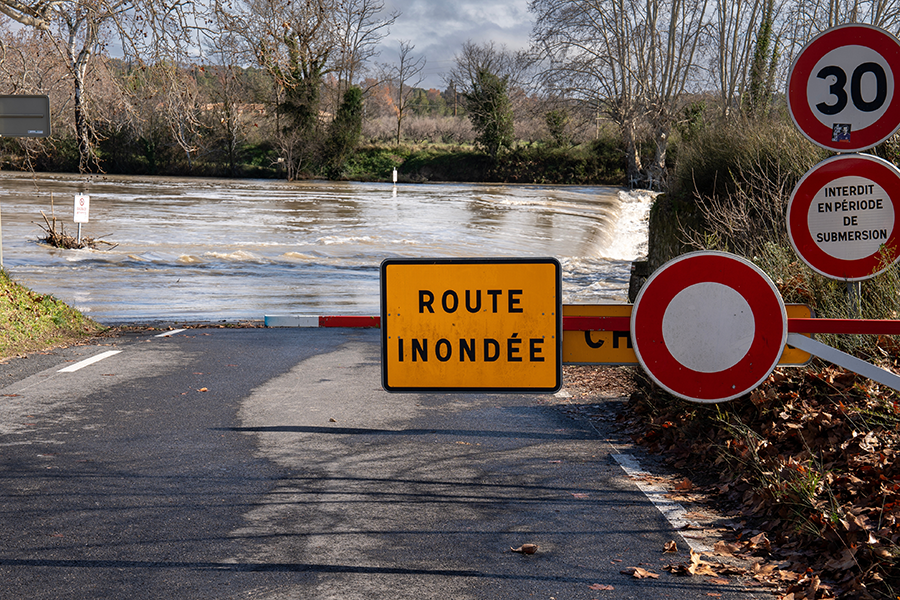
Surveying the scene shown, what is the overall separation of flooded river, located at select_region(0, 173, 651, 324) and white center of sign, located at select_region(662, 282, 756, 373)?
13.4m

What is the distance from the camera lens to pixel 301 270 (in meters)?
27.7

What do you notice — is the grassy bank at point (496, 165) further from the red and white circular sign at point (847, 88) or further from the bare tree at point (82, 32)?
the red and white circular sign at point (847, 88)

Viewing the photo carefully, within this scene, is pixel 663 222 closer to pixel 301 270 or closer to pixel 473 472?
pixel 473 472

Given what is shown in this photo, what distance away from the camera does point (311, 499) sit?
5164mm

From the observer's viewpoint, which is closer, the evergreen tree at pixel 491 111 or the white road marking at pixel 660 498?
the white road marking at pixel 660 498

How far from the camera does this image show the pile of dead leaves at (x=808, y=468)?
396 centimetres

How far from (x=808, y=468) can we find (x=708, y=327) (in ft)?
6.90

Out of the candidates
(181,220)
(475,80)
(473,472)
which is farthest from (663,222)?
(475,80)

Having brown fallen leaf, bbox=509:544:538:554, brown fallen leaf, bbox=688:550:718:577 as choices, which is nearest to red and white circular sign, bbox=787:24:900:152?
brown fallen leaf, bbox=688:550:718:577

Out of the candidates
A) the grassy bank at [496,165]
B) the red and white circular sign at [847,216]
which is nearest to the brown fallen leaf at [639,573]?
the red and white circular sign at [847,216]

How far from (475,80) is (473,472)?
7268cm

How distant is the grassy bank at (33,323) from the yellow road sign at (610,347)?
393 inches

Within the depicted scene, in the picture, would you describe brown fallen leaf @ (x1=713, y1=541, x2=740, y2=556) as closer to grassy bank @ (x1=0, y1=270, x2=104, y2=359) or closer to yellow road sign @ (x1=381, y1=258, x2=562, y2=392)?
yellow road sign @ (x1=381, y1=258, x2=562, y2=392)

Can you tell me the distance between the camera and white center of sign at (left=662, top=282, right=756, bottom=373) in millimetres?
3078
